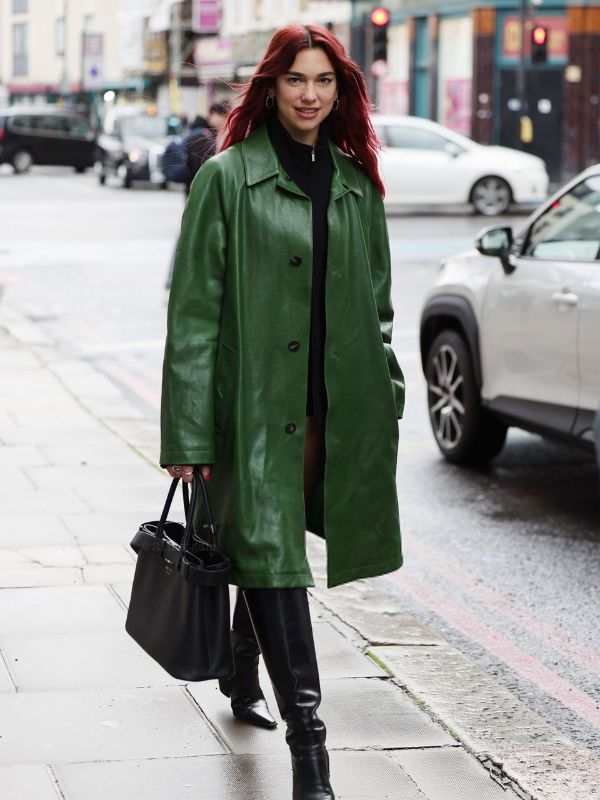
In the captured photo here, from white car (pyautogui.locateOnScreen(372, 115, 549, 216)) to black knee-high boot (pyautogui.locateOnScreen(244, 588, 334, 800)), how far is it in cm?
2263

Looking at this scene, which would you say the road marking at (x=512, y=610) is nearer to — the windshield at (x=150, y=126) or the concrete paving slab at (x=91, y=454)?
the concrete paving slab at (x=91, y=454)

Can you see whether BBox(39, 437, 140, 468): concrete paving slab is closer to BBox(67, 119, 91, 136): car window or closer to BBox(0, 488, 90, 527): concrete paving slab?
BBox(0, 488, 90, 527): concrete paving slab

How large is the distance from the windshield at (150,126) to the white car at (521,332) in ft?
105

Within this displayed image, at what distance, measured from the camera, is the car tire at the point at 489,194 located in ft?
86.1

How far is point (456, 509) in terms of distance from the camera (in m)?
7.30

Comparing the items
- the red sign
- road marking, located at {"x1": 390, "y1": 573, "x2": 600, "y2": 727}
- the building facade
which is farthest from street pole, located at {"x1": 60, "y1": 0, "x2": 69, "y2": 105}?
road marking, located at {"x1": 390, "y1": 573, "x2": 600, "y2": 727}

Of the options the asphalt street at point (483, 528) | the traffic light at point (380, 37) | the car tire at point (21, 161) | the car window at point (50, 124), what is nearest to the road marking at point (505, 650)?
the asphalt street at point (483, 528)

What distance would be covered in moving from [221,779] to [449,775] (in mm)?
544

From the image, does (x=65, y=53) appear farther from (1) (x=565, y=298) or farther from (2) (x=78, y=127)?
(1) (x=565, y=298)

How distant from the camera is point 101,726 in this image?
4.15 m

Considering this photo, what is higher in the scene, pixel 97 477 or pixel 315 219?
pixel 315 219

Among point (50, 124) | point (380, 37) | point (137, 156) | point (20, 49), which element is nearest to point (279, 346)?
point (380, 37)

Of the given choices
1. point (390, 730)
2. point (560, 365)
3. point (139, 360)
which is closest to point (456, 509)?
point (560, 365)

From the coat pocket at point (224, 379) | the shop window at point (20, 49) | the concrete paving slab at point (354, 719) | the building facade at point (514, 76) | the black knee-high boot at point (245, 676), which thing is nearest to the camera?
the coat pocket at point (224, 379)
